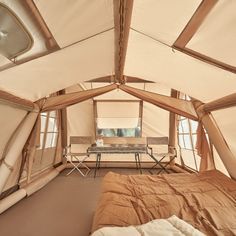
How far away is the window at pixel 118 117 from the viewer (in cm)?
539

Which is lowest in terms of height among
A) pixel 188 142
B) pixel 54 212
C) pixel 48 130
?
pixel 54 212

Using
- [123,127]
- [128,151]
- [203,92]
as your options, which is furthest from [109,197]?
[123,127]

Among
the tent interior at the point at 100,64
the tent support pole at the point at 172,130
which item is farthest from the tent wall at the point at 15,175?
the tent support pole at the point at 172,130

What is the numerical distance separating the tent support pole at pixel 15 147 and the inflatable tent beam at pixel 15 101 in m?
0.16

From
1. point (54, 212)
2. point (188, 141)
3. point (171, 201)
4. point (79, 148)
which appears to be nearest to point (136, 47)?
point (171, 201)

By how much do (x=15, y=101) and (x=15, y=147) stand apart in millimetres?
604

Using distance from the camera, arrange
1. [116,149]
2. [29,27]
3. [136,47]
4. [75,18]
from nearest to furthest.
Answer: [29,27]
[75,18]
[136,47]
[116,149]

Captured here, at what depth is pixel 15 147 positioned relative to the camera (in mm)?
2521

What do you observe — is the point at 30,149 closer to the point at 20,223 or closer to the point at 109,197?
the point at 20,223

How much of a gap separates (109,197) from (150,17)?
1502 millimetres

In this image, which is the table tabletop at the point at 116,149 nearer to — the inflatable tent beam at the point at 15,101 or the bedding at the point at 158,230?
the inflatable tent beam at the point at 15,101

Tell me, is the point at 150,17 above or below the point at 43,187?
above

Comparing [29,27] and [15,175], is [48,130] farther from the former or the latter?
[29,27]

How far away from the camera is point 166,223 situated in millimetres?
1090
